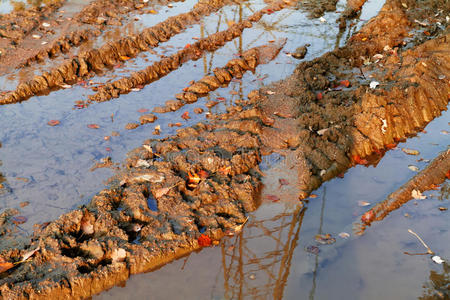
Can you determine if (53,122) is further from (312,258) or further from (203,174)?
(312,258)

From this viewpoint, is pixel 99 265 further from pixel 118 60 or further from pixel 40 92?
pixel 118 60

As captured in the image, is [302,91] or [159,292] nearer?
[159,292]

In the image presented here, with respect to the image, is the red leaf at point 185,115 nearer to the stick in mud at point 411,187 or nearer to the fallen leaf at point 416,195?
the stick in mud at point 411,187

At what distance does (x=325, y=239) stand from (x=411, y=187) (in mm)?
1481

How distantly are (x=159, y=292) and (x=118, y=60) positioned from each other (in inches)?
226

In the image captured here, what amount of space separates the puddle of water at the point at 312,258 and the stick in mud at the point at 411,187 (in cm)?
8

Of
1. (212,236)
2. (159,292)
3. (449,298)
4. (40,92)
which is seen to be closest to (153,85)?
(40,92)

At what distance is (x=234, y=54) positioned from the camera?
8.22 m

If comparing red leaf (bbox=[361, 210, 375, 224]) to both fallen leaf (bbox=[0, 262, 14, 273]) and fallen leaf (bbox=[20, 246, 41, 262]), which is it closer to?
fallen leaf (bbox=[20, 246, 41, 262])

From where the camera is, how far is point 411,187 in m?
4.50

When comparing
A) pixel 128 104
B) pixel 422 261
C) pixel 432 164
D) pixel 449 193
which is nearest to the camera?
pixel 422 261

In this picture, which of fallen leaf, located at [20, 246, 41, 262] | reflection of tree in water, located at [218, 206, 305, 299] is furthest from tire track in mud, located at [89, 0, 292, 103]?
fallen leaf, located at [20, 246, 41, 262]

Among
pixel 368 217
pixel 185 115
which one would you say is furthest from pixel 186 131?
pixel 368 217

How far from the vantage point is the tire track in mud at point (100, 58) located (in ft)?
21.4
